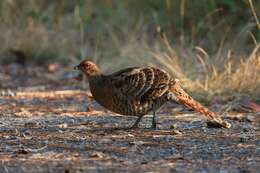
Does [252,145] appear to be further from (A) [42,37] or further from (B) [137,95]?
(A) [42,37]

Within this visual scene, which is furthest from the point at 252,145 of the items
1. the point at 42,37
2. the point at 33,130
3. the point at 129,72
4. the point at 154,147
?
the point at 42,37

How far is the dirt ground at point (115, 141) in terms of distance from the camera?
17.8ft

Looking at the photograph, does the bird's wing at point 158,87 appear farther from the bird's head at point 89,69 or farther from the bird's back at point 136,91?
the bird's head at point 89,69

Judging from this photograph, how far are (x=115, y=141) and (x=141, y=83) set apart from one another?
604mm

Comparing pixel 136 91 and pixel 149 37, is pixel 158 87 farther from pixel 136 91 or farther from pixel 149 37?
pixel 149 37

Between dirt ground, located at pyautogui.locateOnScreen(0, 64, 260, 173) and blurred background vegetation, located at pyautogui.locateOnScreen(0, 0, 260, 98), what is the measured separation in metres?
1.00

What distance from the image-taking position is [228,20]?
40.4 feet

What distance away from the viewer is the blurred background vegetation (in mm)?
9375

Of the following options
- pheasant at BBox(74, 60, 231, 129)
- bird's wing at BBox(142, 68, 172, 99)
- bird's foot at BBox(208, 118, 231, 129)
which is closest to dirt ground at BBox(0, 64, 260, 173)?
bird's foot at BBox(208, 118, 231, 129)

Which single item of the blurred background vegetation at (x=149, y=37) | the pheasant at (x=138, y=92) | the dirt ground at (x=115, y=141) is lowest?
the dirt ground at (x=115, y=141)

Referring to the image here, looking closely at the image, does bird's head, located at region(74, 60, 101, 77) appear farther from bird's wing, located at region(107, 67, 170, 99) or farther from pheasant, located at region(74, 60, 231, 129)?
bird's wing, located at region(107, 67, 170, 99)

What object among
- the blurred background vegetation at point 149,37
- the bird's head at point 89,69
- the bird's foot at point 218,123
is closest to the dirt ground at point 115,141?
the bird's foot at point 218,123

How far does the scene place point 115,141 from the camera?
633 cm

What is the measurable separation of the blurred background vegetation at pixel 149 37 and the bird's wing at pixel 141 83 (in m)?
2.20
